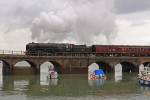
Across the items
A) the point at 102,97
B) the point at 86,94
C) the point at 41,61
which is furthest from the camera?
the point at 41,61

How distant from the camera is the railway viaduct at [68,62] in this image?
88.8 m

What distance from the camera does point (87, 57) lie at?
9738 cm

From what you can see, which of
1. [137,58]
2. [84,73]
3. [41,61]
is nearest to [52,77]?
[41,61]

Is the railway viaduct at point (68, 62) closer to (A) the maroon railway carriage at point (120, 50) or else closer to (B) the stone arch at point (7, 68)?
(B) the stone arch at point (7, 68)

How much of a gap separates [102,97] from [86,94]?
3.84 m

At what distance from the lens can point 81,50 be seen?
100125 mm

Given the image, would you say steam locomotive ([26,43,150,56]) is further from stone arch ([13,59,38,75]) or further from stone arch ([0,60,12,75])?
stone arch ([0,60,12,75])

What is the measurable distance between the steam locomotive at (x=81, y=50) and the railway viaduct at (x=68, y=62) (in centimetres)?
261

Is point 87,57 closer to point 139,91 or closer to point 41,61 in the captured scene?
point 41,61

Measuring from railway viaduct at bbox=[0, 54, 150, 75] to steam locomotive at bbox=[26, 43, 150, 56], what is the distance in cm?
261

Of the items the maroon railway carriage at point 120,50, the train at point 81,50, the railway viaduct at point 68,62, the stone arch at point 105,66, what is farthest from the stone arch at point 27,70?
the maroon railway carriage at point 120,50

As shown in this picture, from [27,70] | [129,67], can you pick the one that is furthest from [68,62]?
[129,67]

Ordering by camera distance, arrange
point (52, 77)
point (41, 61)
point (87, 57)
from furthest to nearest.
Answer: point (87, 57) → point (41, 61) → point (52, 77)

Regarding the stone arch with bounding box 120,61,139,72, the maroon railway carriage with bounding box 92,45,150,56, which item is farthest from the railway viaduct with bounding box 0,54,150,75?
the maroon railway carriage with bounding box 92,45,150,56
